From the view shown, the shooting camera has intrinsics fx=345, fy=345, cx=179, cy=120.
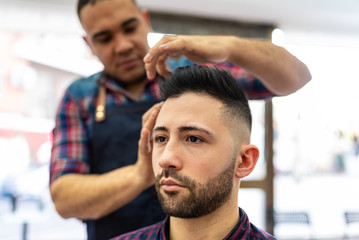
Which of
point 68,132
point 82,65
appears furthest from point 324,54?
point 68,132

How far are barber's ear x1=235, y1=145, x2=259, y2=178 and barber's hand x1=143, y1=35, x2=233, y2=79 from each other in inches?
12.6

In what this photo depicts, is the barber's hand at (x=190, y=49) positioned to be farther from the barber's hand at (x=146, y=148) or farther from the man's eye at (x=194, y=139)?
Result: the man's eye at (x=194, y=139)

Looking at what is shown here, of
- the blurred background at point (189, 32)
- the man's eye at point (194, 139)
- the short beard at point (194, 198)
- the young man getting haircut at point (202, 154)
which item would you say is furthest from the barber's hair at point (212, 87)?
the blurred background at point (189, 32)

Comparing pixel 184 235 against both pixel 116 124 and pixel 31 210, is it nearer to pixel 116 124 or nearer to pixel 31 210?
pixel 116 124

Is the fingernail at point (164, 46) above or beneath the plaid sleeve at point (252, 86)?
beneath

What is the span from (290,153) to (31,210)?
4.20 meters

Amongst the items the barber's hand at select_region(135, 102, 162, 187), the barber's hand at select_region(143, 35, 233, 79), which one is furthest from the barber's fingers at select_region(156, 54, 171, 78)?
the barber's hand at select_region(135, 102, 162, 187)

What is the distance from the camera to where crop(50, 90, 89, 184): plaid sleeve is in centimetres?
146

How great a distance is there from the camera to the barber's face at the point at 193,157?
3.34 feet

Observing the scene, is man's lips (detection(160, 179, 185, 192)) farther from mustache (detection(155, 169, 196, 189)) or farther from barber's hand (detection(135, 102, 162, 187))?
barber's hand (detection(135, 102, 162, 187))

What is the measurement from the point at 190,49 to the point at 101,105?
0.63m

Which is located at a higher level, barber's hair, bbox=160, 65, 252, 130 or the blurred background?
the blurred background

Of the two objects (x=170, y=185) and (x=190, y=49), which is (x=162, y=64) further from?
(x=170, y=185)

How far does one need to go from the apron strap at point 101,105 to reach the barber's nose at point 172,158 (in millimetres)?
583
